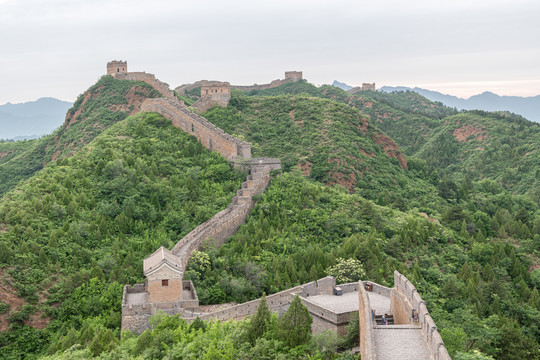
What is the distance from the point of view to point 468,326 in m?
31.0

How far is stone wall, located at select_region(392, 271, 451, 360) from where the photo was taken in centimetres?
1833

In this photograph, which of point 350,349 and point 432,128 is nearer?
point 350,349

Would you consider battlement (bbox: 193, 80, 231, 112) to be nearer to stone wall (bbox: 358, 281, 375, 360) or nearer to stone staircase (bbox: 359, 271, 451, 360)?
stone staircase (bbox: 359, 271, 451, 360)

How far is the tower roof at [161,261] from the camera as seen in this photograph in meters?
31.0

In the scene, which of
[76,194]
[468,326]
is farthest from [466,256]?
[76,194]

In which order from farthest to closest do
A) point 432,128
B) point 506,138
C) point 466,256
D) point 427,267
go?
point 432,128, point 506,138, point 466,256, point 427,267

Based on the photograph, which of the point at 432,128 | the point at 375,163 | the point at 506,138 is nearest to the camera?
the point at 375,163

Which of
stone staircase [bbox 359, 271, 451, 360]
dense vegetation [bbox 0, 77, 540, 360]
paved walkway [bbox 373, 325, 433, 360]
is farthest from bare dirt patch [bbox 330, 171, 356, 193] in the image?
paved walkway [bbox 373, 325, 433, 360]

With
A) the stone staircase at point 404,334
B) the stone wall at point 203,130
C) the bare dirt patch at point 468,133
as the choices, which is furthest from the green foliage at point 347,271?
the bare dirt patch at point 468,133

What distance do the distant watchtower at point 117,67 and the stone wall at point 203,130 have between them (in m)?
23.9

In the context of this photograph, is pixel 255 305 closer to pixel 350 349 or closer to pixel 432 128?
pixel 350 349

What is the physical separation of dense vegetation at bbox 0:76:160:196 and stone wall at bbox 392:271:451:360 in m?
Result: 46.8

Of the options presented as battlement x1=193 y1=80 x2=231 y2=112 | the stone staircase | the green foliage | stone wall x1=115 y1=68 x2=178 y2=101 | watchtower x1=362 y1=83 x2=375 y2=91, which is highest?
watchtower x1=362 y1=83 x2=375 y2=91

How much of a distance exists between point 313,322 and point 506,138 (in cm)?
7670
